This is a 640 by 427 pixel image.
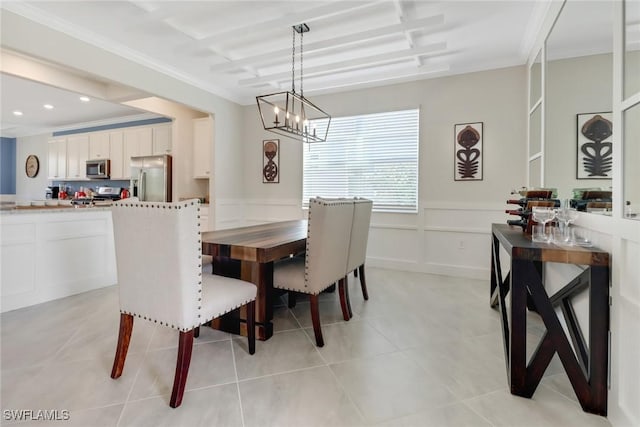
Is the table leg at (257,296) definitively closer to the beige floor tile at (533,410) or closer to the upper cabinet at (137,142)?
the beige floor tile at (533,410)

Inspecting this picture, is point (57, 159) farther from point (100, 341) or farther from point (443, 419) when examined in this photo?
point (443, 419)

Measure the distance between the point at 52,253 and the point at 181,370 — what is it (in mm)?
2308

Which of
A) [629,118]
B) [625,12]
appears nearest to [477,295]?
[629,118]

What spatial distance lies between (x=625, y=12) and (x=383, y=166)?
2.93m

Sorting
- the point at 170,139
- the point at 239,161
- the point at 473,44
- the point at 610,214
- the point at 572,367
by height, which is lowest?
the point at 572,367

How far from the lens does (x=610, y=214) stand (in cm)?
137

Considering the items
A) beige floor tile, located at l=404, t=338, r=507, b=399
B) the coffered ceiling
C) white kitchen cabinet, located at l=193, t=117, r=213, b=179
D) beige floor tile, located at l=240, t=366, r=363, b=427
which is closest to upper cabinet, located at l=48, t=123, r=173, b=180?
white kitchen cabinet, located at l=193, t=117, r=213, b=179

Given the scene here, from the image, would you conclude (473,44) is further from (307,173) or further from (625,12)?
(307,173)

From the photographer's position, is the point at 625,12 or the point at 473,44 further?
the point at 473,44

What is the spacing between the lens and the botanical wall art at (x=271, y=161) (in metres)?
4.88

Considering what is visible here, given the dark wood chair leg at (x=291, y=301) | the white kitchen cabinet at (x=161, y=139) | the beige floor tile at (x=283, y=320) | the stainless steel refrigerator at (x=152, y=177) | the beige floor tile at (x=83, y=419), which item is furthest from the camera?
the white kitchen cabinet at (x=161, y=139)

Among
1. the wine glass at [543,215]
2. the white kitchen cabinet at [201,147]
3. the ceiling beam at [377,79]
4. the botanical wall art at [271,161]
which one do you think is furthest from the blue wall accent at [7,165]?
the wine glass at [543,215]

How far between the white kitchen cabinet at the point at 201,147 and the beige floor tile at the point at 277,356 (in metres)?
3.40

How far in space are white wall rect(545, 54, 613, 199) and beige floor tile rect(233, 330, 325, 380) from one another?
184cm
